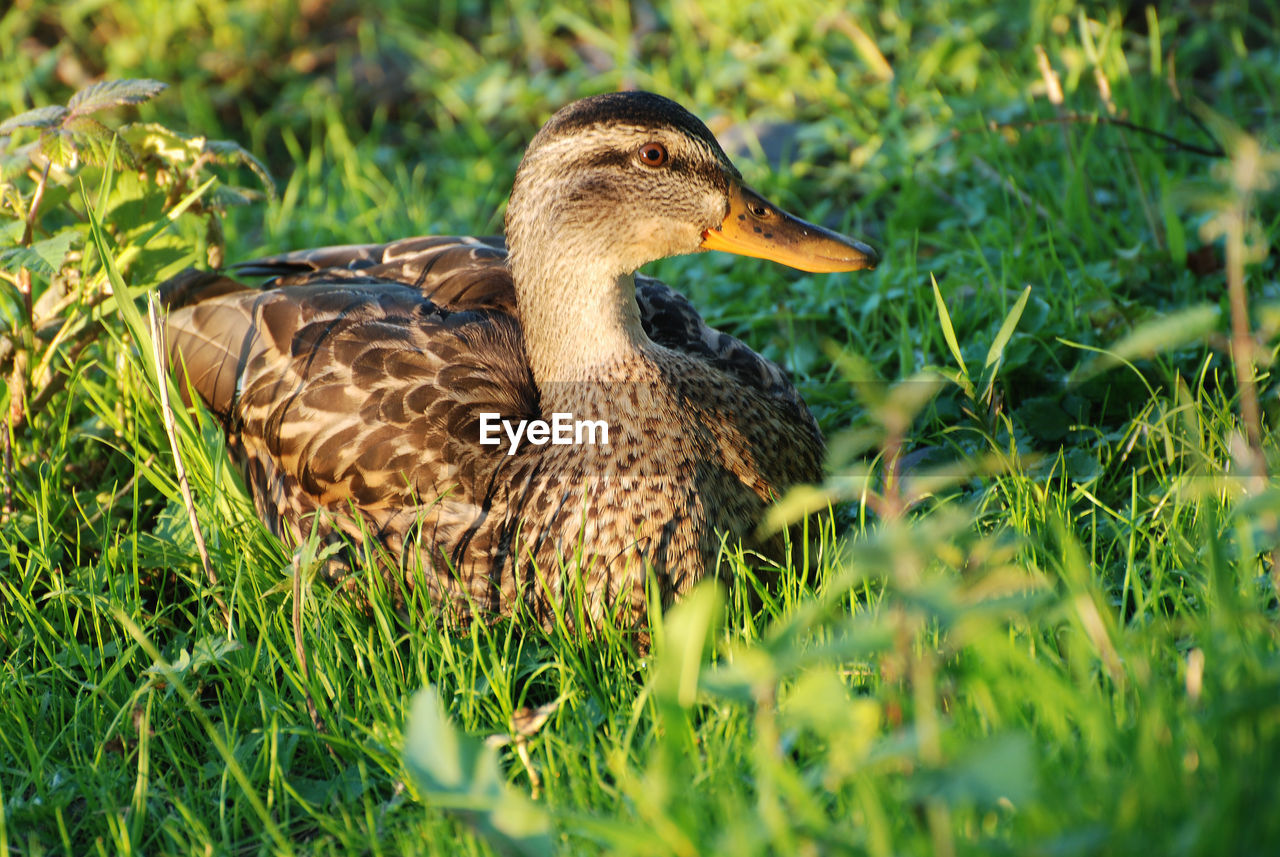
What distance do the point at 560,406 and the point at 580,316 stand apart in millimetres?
226

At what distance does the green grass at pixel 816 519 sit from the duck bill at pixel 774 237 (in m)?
0.41

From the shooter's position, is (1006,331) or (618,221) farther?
(618,221)

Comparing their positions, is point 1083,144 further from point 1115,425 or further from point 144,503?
point 144,503

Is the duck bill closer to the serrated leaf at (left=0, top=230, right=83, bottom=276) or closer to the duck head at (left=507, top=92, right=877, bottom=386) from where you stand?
the duck head at (left=507, top=92, right=877, bottom=386)

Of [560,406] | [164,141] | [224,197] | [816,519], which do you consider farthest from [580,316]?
[164,141]

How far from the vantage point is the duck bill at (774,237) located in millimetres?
2871

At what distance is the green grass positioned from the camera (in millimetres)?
1485

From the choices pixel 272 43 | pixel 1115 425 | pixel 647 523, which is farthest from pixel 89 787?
pixel 272 43

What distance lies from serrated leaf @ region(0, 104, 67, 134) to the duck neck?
1.20 metres

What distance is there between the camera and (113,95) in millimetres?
2947

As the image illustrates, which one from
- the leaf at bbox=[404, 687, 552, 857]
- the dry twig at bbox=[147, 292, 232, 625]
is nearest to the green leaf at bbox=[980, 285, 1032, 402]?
the leaf at bbox=[404, 687, 552, 857]

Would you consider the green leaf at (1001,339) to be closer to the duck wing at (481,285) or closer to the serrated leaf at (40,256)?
the duck wing at (481,285)

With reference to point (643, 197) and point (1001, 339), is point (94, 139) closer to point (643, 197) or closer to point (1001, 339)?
point (643, 197)

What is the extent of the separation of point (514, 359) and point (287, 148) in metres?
3.35
